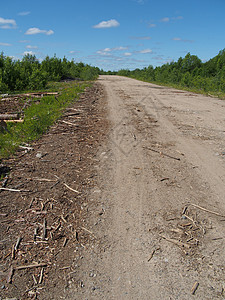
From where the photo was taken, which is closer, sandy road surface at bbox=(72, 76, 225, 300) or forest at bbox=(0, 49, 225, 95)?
sandy road surface at bbox=(72, 76, 225, 300)

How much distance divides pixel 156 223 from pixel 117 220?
0.52 m

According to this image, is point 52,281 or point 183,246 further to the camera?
point 183,246

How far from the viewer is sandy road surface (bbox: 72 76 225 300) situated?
7.64 feet

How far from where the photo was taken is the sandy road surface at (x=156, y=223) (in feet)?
7.64

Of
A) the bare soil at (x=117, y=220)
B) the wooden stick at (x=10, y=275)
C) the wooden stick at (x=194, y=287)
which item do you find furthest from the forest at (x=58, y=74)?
the wooden stick at (x=194, y=287)

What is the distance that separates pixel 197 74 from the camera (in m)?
33.3

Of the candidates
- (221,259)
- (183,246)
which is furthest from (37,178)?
(221,259)

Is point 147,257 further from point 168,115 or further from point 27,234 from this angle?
point 168,115

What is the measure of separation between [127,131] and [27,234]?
4.83 m

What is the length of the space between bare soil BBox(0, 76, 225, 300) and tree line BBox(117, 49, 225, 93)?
60.1ft

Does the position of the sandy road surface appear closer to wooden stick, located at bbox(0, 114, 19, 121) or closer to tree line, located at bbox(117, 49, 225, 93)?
wooden stick, located at bbox(0, 114, 19, 121)

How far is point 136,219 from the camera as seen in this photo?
3.26 metres

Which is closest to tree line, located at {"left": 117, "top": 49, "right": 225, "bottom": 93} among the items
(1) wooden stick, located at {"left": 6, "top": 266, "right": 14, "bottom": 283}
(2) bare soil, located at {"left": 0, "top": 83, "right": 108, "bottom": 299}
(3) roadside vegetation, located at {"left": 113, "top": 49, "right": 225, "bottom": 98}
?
(3) roadside vegetation, located at {"left": 113, "top": 49, "right": 225, "bottom": 98}

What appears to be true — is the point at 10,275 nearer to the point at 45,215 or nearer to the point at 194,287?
the point at 45,215
